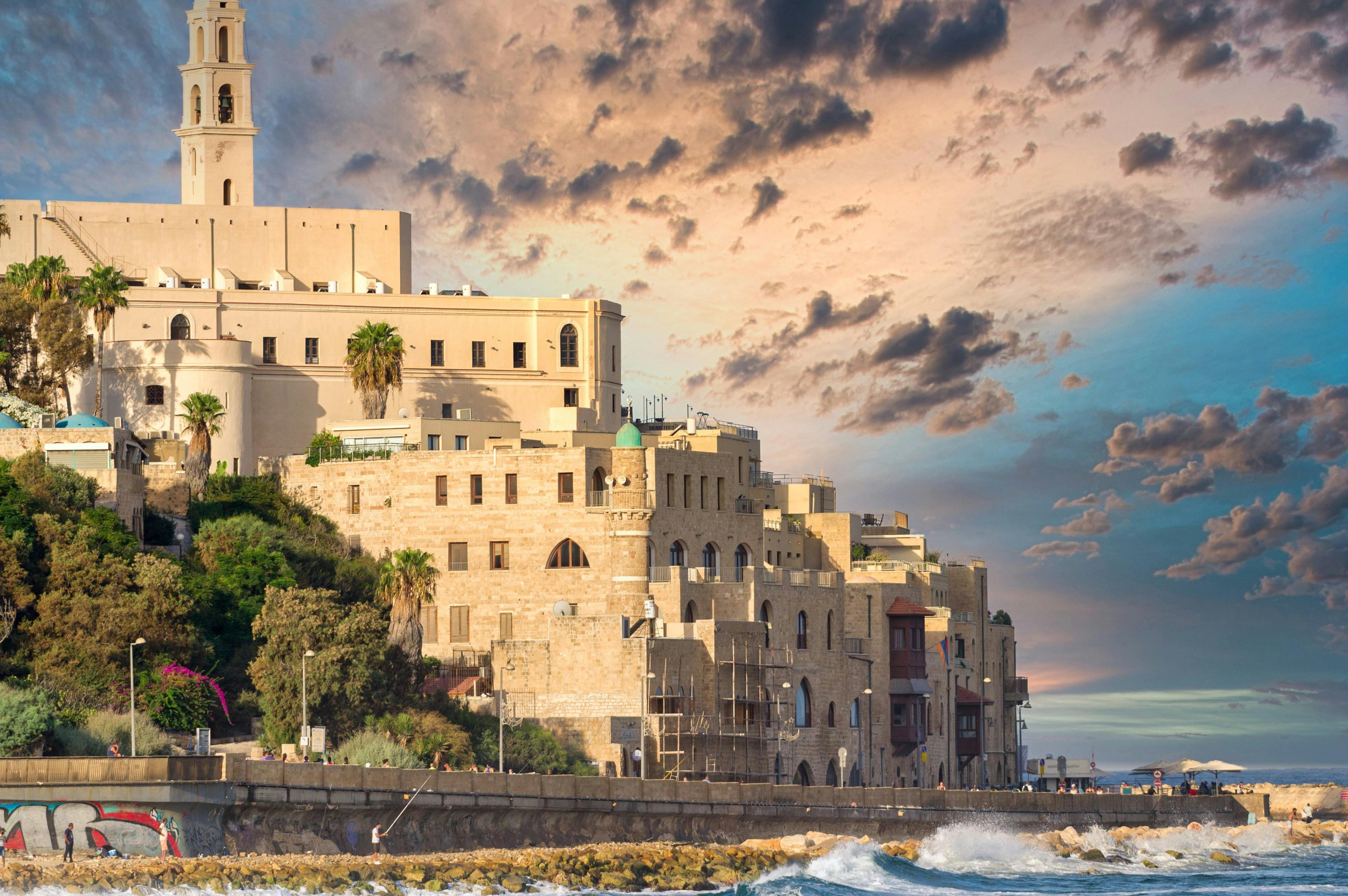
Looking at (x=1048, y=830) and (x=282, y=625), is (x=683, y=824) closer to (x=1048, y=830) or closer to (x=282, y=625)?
(x=282, y=625)

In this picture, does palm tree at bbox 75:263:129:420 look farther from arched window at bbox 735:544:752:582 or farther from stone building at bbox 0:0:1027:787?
arched window at bbox 735:544:752:582

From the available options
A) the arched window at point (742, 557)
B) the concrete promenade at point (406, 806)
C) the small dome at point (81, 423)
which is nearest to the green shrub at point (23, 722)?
the concrete promenade at point (406, 806)

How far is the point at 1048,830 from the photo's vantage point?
73.1m

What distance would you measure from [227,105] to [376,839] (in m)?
53.0

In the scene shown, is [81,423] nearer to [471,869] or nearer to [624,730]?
[624,730]

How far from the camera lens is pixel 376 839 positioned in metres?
52.0

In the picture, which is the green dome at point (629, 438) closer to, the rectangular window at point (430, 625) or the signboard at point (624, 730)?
the rectangular window at point (430, 625)

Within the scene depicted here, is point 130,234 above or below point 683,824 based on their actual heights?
above

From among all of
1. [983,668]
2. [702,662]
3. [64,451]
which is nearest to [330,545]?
[64,451]

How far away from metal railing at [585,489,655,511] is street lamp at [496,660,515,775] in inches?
274

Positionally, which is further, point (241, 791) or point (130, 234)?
point (130, 234)

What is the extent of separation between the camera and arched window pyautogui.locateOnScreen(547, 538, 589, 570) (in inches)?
2884

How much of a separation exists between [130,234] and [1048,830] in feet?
154

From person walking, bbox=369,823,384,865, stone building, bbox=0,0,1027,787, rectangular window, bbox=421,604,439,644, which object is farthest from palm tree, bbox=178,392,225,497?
person walking, bbox=369,823,384,865
